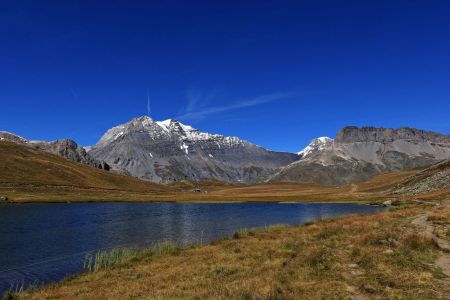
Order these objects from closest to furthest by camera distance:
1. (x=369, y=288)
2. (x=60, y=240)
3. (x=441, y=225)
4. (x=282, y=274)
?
(x=369, y=288) < (x=282, y=274) < (x=441, y=225) < (x=60, y=240)

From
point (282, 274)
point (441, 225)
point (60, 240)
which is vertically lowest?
point (60, 240)

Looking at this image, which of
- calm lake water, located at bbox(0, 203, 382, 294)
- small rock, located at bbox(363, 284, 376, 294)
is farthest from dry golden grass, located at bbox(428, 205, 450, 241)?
calm lake water, located at bbox(0, 203, 382, 294)

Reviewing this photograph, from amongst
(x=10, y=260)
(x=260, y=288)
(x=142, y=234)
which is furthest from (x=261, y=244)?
(x=142, y=234)

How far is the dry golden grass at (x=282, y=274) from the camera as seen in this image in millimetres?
20781

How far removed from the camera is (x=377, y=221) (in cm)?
5234

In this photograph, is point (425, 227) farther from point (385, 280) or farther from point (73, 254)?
point (73, 254)

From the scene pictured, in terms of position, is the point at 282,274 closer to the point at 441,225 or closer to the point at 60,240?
the point at 441,225

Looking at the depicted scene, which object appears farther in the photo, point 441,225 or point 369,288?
point 441,225

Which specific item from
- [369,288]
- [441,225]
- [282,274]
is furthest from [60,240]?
[369,288]

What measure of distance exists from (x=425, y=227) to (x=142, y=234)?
4057cm

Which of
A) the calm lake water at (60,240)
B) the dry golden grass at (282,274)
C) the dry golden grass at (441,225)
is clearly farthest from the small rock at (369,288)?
the calm lake water at (60,240)

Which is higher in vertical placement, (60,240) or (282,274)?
(282,274)

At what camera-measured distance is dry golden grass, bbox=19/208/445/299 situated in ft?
68.2

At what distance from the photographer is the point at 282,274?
25.3m
